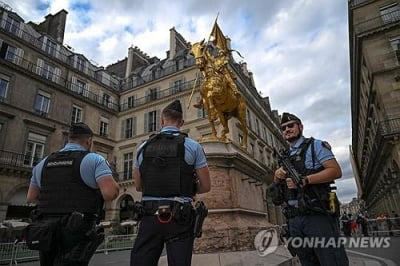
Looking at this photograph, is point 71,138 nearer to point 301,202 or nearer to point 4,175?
point 301,202

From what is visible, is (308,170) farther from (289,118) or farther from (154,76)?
(154,76)

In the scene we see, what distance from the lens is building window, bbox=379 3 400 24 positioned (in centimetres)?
2141

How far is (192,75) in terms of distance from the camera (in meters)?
27.6

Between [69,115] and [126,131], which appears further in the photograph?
[126,131]

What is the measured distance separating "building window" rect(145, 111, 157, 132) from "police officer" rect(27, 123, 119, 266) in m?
25.5

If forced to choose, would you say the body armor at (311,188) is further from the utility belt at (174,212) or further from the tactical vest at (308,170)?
the utility belt at (174,212)

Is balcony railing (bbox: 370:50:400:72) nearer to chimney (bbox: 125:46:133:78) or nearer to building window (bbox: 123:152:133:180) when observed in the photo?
building window (bbox: 123:152:133:180)

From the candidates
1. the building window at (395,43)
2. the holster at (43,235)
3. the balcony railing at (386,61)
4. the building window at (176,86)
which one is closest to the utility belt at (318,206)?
the holster at (43,235)

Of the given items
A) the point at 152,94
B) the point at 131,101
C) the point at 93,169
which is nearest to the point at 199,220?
the point at 93,169

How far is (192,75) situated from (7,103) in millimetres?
16579

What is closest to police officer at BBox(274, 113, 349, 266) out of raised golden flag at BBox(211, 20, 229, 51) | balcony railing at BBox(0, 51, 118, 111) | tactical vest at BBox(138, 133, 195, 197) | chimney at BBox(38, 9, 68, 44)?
tactical vest at BBox(138, 133, 195, 197)

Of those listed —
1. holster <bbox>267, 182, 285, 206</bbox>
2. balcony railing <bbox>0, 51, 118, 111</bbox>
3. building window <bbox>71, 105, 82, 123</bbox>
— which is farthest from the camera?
building window <bbox>71, 105, 82, 123</bbox>

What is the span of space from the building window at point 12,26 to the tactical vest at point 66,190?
2697cm

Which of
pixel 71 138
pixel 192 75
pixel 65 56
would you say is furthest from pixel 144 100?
pixel 71 138
